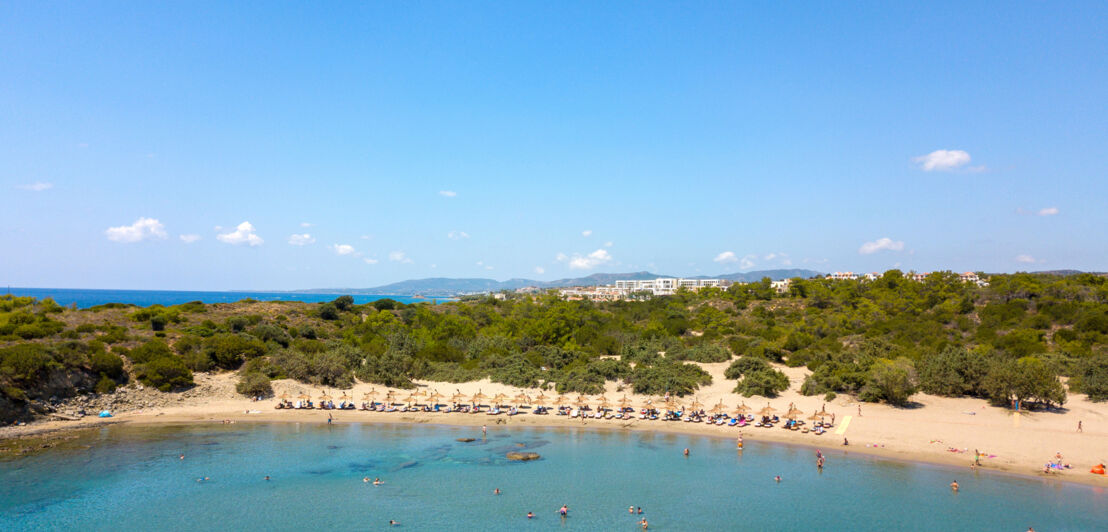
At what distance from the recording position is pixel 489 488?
28.4 meters

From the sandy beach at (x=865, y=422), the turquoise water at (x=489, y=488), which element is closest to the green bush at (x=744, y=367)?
the sandy beach at (x=865, y=422)

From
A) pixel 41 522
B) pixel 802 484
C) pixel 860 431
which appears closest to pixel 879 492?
pixel 802 484

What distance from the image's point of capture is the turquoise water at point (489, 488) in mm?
24500

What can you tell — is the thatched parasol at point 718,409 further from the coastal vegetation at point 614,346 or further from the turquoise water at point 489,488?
the turquoise water at point 489,488

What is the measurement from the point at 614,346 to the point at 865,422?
85.2 feet

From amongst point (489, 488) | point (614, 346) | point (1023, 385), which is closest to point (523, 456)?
point (489, 488)

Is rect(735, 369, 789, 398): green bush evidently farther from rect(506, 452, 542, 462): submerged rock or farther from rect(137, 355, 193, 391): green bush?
rect(137, 355, 193, 391): green bush

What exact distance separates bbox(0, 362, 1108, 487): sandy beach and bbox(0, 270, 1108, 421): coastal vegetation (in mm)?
1245

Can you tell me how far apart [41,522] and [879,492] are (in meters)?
36.2

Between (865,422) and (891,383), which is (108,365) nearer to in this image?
(865,422)

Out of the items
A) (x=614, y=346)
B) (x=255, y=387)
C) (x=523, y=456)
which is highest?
(x=614, y=346)

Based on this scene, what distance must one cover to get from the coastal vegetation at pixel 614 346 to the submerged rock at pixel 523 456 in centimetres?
1337

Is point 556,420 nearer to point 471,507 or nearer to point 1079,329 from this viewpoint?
point 471,507

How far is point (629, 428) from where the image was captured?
39.6m
